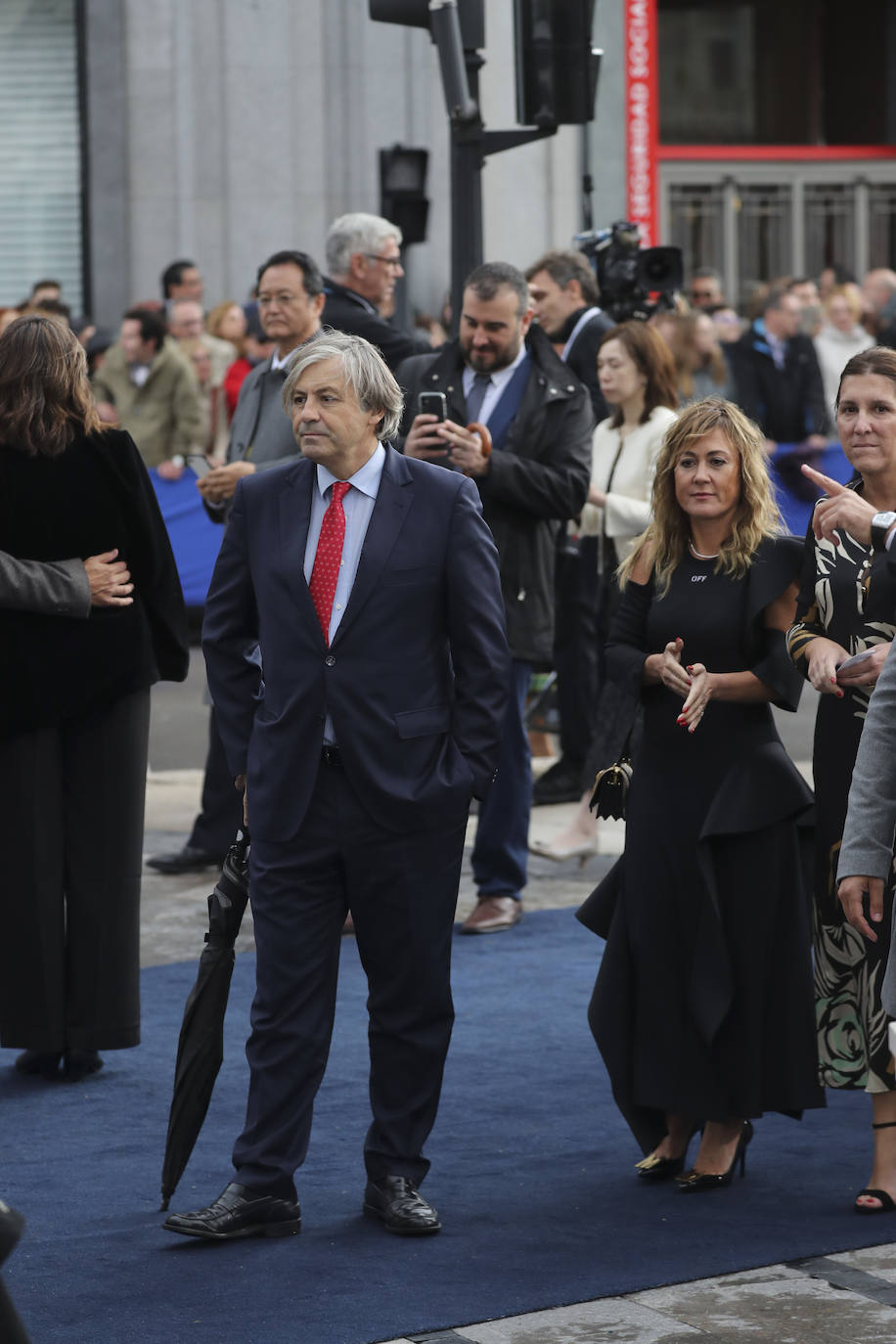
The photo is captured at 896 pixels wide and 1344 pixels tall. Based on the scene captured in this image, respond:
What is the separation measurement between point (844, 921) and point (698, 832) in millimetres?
405

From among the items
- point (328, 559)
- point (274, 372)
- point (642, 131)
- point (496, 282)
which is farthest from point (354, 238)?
point (642, 131)

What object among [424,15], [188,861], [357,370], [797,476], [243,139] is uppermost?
[243,139]

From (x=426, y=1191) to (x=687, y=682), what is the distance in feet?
4.46

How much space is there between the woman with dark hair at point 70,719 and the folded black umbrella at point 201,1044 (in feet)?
3.95

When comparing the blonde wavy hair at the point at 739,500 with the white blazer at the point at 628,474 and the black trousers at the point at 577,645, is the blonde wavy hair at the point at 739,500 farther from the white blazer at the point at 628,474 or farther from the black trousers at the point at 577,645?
the black trousers at the point at 577,645

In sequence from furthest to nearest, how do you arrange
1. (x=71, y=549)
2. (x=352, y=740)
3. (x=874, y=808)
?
(x=71, y=549) → (x=352, y=740) → (x=874, y=808)

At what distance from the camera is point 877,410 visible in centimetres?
520

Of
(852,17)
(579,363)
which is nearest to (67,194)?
(852,17)

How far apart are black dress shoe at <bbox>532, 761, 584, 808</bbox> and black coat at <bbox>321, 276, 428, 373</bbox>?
2.41 m

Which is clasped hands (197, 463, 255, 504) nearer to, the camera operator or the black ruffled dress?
the camera operator

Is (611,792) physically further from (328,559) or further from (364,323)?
(364,323)

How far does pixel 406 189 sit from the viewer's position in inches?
562

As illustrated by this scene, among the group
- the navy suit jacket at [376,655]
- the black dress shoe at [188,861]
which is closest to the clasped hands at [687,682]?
the navy suit jacket at [376,655]

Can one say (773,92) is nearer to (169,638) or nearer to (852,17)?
(852,17)
